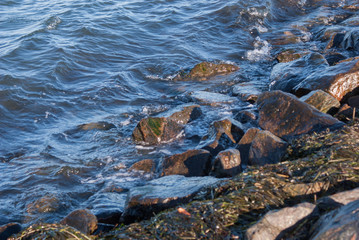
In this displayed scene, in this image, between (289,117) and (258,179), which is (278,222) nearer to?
(258,179)

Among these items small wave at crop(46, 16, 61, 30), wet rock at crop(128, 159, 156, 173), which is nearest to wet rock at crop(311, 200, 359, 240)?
wet rock at crop(128, 159, 156, 173)

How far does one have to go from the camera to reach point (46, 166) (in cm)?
644

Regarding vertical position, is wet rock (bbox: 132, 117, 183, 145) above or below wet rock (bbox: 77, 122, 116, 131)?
above

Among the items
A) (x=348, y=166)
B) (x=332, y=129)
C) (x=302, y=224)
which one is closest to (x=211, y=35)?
(x=332, y=129)

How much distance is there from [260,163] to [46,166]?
140 inches

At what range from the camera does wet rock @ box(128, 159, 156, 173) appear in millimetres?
6039

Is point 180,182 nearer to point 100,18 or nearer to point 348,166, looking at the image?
point 348,166

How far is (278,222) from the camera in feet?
9.25

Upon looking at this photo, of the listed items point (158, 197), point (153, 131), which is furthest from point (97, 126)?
point (158, 197)

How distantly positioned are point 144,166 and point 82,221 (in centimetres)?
198

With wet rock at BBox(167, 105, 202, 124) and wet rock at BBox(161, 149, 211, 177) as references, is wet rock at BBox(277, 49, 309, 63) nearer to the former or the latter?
wet rock at BBox(167, 105, 202, 124)

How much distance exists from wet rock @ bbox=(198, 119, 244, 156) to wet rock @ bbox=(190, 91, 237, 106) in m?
1.81

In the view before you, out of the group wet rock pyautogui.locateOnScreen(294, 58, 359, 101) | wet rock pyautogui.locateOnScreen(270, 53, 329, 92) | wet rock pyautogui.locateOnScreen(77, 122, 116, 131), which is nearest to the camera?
wet rock pyautogui.locateOnScreen(294, 58, 359, 101)

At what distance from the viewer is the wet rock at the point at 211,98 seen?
8.17 metres
